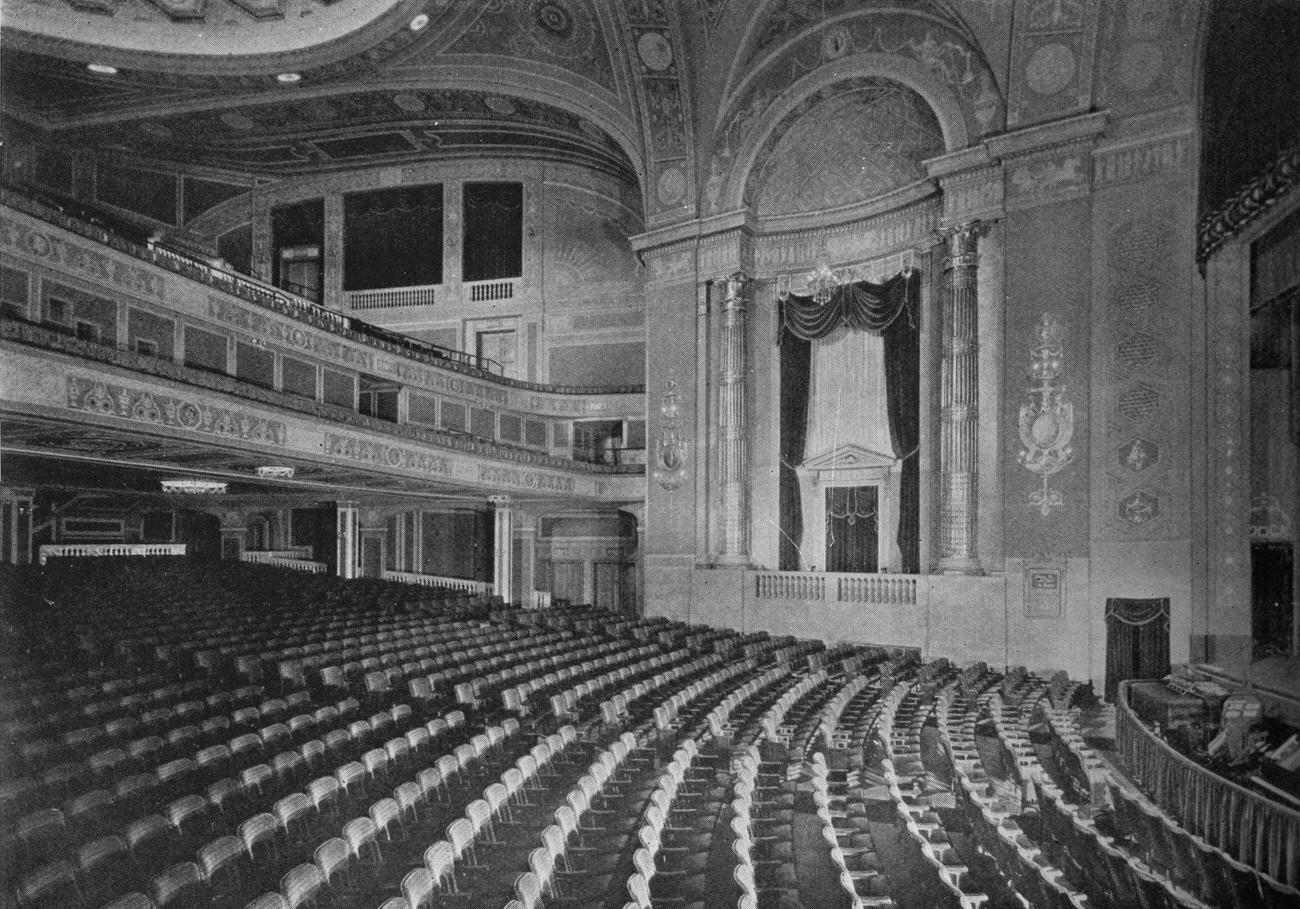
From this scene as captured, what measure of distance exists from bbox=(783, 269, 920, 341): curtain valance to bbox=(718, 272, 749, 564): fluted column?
1.04 metres

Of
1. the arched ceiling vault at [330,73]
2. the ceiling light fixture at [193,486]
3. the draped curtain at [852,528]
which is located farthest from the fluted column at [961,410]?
the ceiling light fixture at [193,486]

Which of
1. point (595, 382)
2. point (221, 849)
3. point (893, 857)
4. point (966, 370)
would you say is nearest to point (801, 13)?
point (966, 370)

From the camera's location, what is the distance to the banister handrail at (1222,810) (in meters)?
4.98

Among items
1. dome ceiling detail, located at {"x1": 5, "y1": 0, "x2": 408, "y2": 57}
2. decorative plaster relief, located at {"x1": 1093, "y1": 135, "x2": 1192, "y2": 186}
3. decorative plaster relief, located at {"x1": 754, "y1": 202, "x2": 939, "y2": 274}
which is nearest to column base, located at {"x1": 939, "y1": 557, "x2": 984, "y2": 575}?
decorative plaster relief, located at {"x1": 754, "y1": 202, "x2": 939, "y2": 274}

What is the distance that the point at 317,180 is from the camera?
76.8 ft

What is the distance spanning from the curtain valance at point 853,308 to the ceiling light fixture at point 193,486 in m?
11.2

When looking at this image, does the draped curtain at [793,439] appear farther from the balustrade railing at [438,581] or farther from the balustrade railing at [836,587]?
the balustrade railing at [438,581]

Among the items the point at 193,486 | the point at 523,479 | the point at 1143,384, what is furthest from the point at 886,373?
the point at 193,486

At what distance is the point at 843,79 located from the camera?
15.9 meters

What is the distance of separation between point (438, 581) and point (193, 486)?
7.20 metres

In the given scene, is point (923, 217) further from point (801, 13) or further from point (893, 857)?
point (893, 857)

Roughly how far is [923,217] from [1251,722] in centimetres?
1022

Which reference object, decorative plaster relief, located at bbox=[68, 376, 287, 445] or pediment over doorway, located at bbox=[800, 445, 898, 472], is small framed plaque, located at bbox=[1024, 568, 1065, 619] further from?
decorative plaster relief, located at bbox=[68, 376, 287, 445]

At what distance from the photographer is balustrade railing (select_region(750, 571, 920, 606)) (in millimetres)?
14478
